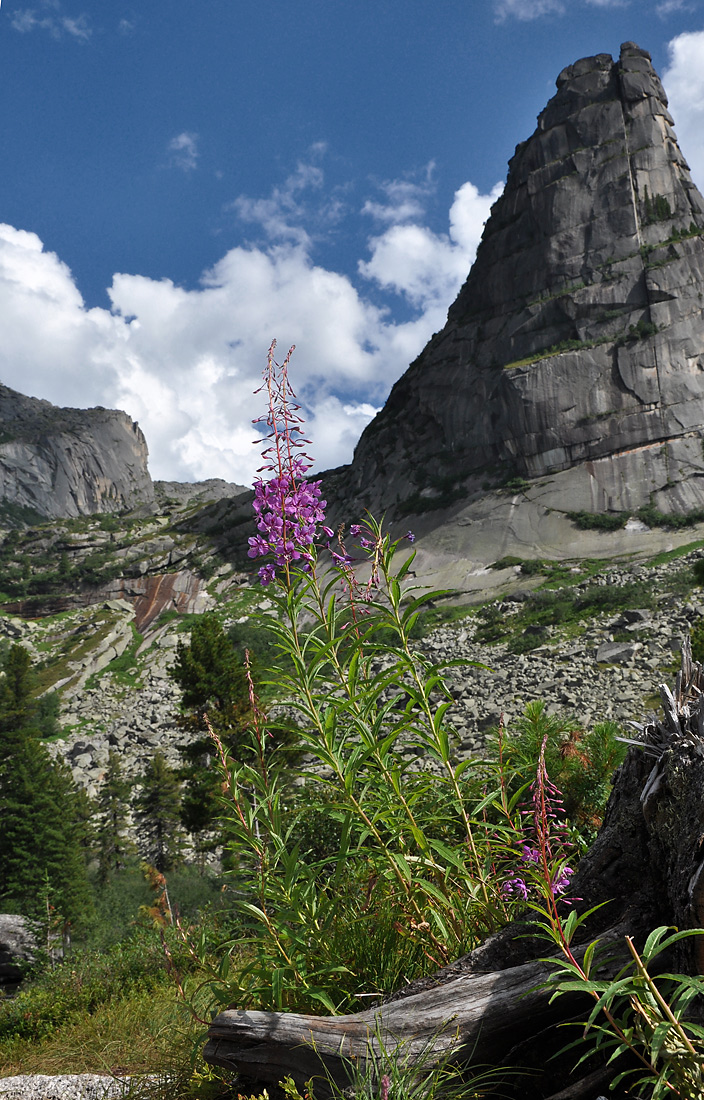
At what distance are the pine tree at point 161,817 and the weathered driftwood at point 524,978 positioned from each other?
66.1 ft

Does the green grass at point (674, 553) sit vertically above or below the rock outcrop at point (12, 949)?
above

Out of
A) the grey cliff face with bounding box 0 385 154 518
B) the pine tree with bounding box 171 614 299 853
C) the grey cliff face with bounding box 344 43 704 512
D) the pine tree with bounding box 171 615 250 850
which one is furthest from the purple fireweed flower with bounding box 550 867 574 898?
the grey cliff face with bounding box 0 385 154 518

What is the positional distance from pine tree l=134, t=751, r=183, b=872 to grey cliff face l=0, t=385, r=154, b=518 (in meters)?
130

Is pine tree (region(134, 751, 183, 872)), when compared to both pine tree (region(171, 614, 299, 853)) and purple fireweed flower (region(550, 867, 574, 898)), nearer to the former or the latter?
pine tree (region(171, 614, 299, 853))

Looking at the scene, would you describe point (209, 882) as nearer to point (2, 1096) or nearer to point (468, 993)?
point (2, 1096)

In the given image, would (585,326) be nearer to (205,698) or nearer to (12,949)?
(205,698)

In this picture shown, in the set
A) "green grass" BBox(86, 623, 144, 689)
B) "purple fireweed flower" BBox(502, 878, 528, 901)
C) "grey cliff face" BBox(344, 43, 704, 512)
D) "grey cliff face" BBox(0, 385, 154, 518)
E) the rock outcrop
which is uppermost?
"grey cliff face" BBox(0, 385, 154, 518)

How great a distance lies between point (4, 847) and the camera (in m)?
16.8

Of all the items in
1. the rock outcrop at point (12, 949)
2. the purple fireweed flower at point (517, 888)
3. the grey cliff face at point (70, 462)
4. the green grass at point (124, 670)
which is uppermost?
the grey cliff face at point (70, 462)

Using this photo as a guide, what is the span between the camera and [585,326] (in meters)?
46.3

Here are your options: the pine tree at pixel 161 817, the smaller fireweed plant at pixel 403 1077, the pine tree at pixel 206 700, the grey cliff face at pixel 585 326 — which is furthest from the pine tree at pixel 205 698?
the grey cliff face at pixel 585 326

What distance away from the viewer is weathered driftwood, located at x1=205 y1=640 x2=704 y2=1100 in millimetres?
2121

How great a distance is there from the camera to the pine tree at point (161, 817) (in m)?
20.8

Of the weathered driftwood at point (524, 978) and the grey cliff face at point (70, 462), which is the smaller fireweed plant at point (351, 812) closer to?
the weathered driftwood at point (524, 978)
